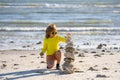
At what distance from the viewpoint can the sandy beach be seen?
10.5 meters

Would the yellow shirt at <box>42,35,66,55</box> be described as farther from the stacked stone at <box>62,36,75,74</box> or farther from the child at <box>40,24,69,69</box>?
the stacked stone at <box>62,36,75,74</box>

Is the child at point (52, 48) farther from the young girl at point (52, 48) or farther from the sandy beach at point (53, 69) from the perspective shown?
the sandy beach at point (53, 69)

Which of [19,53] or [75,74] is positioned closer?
[75,74]

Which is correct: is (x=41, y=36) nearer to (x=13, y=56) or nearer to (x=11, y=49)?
(x=11, y=49)

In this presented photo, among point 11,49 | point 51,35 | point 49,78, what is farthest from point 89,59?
point 11,49

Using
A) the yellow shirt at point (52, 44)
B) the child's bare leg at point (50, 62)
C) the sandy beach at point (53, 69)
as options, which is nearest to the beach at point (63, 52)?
the sandy beach at point (53, 69)

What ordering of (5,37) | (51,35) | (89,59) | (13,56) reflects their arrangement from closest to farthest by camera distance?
1. (51,35)
2. (89,59)
3. (13,56)
4. (5,37)

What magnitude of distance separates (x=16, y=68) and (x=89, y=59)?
2.54m

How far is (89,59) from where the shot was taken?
13.3 m

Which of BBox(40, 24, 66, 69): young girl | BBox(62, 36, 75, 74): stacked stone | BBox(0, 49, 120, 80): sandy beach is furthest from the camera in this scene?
BBox(40, 24, 66, 69): young girl

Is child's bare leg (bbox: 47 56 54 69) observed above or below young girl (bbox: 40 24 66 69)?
below

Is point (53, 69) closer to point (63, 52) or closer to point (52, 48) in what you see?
point (52, 48)

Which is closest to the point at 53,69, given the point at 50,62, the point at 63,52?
the point at 50,62

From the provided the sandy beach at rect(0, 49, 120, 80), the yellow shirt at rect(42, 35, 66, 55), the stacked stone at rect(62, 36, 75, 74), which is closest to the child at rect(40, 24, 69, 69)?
the yellow shirt at rect(42, 35, 66, 55)
